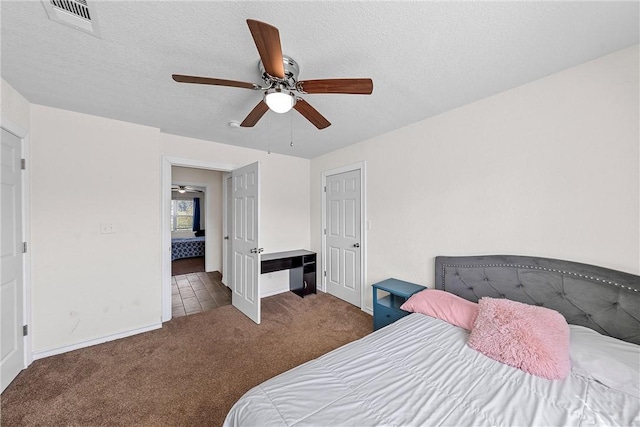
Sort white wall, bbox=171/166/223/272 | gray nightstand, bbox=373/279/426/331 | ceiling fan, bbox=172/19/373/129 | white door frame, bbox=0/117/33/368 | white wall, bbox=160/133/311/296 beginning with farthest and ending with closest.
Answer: white wall, bbox=171/166/223/272
white wall, bbox=160/133/311/296
gray nightstand, bbox=373/279/426/331
white door frame, bbox=0/117/33/368
ceiling fan, bbox=172/19/373/129

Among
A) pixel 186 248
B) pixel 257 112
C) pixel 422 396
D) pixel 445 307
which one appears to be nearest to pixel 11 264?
pixel 257 112

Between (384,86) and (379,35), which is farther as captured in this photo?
(384,86)

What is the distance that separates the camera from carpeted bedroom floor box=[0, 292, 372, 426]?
63.8 inches

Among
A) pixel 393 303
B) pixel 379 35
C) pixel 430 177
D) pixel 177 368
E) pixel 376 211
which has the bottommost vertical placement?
pixel 177 368

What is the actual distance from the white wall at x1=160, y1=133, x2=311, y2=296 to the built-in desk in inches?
5.6

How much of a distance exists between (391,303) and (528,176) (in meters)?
1.71

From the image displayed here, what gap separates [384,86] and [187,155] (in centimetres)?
262

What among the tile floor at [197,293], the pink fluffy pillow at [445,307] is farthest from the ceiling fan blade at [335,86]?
the tile floor at [197,293]

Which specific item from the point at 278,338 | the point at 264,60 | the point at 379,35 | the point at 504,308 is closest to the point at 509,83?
the point at 379,35

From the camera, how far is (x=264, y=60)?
120cm

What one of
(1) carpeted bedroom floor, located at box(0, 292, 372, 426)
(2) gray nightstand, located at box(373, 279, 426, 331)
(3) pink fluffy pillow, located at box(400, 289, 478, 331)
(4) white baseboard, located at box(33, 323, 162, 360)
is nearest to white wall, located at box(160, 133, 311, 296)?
(1) carpeted bedroom floor, located at box(0, 292, 372, 426)

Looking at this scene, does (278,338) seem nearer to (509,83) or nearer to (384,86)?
(384,86)

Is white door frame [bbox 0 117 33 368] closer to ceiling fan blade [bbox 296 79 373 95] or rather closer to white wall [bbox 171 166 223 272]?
ceiling fan blade [bbox 296 79 373 95]

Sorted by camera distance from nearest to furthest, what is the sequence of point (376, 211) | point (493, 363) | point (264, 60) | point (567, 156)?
point (264, 60)
point (493, 363)
point (567, 156)
point (376, 211)
